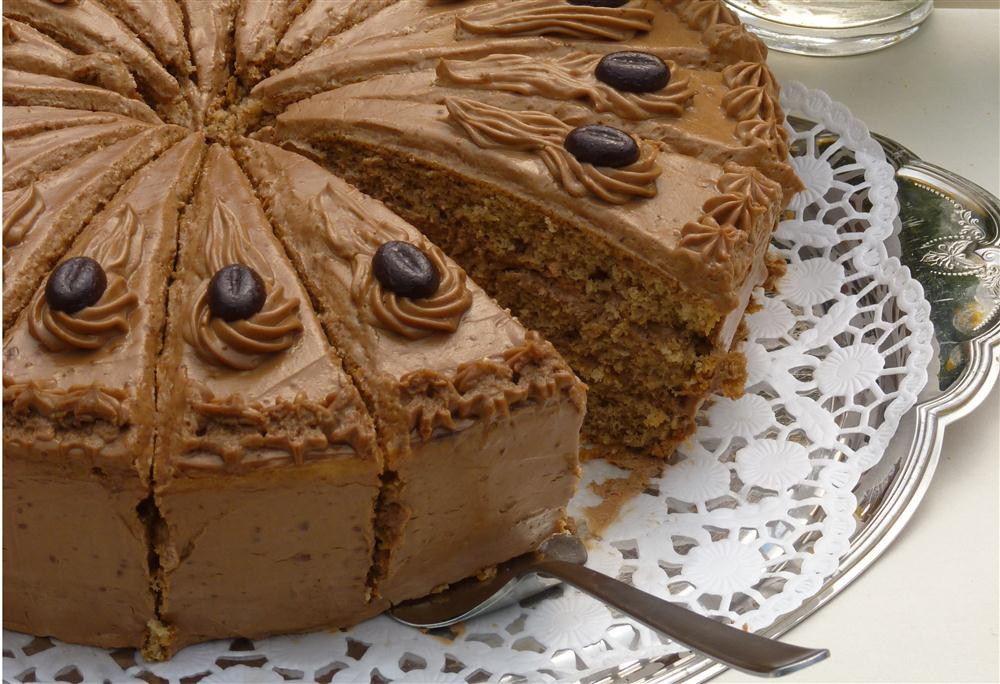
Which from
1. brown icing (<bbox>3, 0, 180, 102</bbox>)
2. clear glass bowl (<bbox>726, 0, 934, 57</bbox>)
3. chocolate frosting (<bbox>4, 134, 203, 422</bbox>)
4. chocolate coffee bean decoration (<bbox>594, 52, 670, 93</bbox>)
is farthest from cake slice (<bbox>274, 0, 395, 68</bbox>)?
clear glass bowl (<bbox>726, 0, 934, 57</bbox>)

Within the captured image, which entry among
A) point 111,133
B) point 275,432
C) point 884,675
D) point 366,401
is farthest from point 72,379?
point 884,675

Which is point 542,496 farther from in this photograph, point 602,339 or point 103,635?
point 103,635

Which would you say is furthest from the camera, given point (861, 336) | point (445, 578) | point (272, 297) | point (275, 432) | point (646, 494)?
point (861, 336)

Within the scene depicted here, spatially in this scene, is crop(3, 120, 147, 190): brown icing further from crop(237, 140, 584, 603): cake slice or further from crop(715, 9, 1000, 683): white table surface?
crop(715, 9, 1000, 683): white table surface

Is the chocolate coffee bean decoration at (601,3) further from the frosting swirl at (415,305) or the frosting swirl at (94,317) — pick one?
the frosting swirl at (94,317)

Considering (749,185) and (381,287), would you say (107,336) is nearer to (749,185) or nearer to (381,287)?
(381,287)

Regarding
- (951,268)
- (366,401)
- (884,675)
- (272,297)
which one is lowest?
(884,675)
